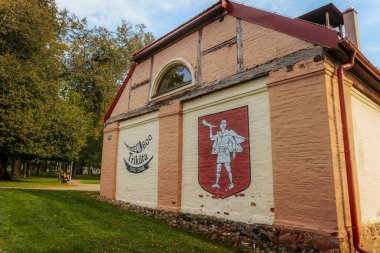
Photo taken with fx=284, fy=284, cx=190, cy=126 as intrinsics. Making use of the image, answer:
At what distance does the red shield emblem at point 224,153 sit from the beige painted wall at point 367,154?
244cm

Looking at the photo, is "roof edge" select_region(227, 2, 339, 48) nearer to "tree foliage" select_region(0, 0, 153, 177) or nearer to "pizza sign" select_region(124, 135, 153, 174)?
"pizza sign" select_region(124, 135, 153, 174)

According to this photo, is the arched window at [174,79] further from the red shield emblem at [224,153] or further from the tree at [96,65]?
the tree at [96,65]

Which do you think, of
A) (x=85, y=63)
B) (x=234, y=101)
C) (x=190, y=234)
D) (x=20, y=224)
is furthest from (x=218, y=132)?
(x=85, y=63)

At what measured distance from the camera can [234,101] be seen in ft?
24.1

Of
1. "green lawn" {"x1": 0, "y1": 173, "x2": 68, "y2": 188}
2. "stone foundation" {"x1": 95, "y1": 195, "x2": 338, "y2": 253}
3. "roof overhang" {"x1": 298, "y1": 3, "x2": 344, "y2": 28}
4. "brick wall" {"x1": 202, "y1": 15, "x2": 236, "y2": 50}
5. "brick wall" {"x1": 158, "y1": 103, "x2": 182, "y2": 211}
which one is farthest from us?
"green lawn" {"x1": 0, "y1": 173, "x2": 68, "y2": 188}

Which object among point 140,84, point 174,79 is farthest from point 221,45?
→ point 140,84

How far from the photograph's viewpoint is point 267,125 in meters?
6.45

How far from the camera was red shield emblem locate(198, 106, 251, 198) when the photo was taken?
6.83m

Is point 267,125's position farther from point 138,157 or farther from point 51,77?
point 51,77

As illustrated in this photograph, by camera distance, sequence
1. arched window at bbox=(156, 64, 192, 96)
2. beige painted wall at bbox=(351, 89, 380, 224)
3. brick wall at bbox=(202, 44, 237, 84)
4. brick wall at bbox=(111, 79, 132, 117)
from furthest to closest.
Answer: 1. brick wall at bbox=(111, 79, 132, 117)
2. arched window at bbox=(156, 64, 192, 96)
3. brick wall at bbox=(202, 44, 237, 84)
4. beige painted wall at bbox=(351, 89, 380, 224)

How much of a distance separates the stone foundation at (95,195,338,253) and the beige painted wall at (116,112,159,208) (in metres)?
1.37

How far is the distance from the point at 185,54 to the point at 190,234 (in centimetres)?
542

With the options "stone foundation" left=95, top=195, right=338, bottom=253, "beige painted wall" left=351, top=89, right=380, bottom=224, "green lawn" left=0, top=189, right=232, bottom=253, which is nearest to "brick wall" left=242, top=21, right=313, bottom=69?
"beige painted wall" left=351, top=89, right=380, bottom=224

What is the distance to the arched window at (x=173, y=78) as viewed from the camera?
29.8 ft
